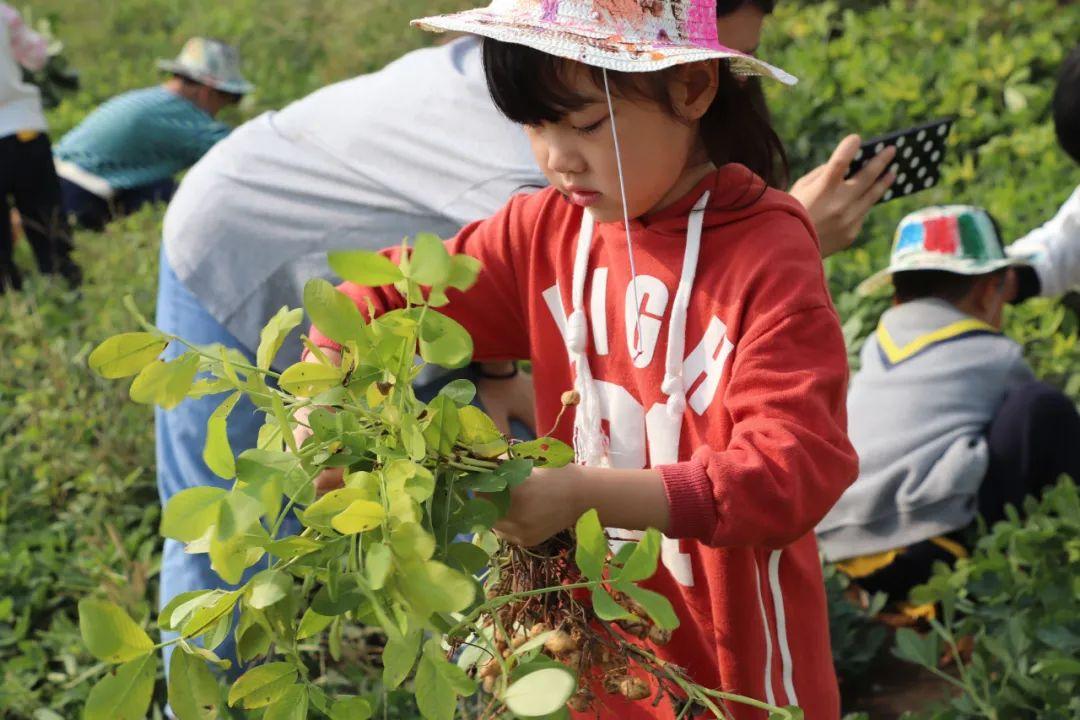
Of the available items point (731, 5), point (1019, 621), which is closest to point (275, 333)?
point (731, 5)

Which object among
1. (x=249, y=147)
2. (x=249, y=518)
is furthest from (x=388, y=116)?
(x=249, y=518)

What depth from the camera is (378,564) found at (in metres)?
1.16

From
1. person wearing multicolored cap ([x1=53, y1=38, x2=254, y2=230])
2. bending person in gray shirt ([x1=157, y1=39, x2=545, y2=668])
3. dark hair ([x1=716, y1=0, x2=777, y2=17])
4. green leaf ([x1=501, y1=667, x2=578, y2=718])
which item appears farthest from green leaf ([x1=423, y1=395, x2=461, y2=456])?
person wearing multicolored cap ([x1=53, y1=38, x2=254, y2=230])

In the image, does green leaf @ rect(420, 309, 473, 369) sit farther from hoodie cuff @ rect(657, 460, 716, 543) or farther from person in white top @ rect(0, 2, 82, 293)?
person in white top @ rect(0, 2, 82, 293)

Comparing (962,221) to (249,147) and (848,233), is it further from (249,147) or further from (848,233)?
(249,147)

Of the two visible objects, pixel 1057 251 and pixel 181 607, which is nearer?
pixel 181 607

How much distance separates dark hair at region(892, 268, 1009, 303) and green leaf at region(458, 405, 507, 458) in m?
2.41

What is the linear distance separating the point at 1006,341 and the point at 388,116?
171 cm

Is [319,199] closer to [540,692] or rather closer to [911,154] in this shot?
[911,154]

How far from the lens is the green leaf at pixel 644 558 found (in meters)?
1.27

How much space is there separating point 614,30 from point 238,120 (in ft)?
22.6

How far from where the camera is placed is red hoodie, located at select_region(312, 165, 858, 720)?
1469 mm

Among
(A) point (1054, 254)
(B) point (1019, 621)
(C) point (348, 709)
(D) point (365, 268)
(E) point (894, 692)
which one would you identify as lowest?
(E) point (894, 692)

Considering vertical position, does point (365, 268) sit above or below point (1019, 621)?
above
